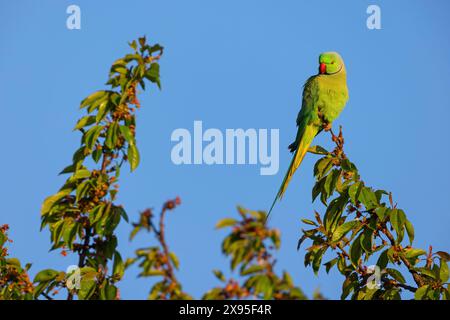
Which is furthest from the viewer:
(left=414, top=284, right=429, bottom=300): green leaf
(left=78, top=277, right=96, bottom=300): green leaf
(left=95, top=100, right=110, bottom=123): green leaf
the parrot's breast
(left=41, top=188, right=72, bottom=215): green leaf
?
the parrot's breast

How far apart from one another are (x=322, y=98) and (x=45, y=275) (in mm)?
3645

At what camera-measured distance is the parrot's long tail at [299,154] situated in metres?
4.93

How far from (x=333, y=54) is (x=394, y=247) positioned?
395cm

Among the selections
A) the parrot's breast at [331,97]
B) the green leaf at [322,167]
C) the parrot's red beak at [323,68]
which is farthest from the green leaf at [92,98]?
the parrot's red beak at [323,68]

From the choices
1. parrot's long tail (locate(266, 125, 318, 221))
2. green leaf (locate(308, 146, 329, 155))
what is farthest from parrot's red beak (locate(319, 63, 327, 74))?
green leaf (locate(308, 146, 329, 155))

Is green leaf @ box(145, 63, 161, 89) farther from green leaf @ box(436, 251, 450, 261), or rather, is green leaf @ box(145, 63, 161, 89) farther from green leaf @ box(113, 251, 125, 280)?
green leaf @ box(436, 251, 450, 261)

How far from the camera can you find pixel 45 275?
3.56 meters

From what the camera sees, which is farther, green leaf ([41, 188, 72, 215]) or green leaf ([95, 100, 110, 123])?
green leaf ([95, 100, 110, 123])

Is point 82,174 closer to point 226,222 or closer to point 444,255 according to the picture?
point 226,222

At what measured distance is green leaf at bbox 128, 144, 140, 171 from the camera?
3.83m

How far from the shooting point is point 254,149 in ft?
17.1

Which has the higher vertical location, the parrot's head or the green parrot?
the parrot's head

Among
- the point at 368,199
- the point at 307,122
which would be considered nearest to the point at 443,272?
the point at 368,199

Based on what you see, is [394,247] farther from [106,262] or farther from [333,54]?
[333,54]
